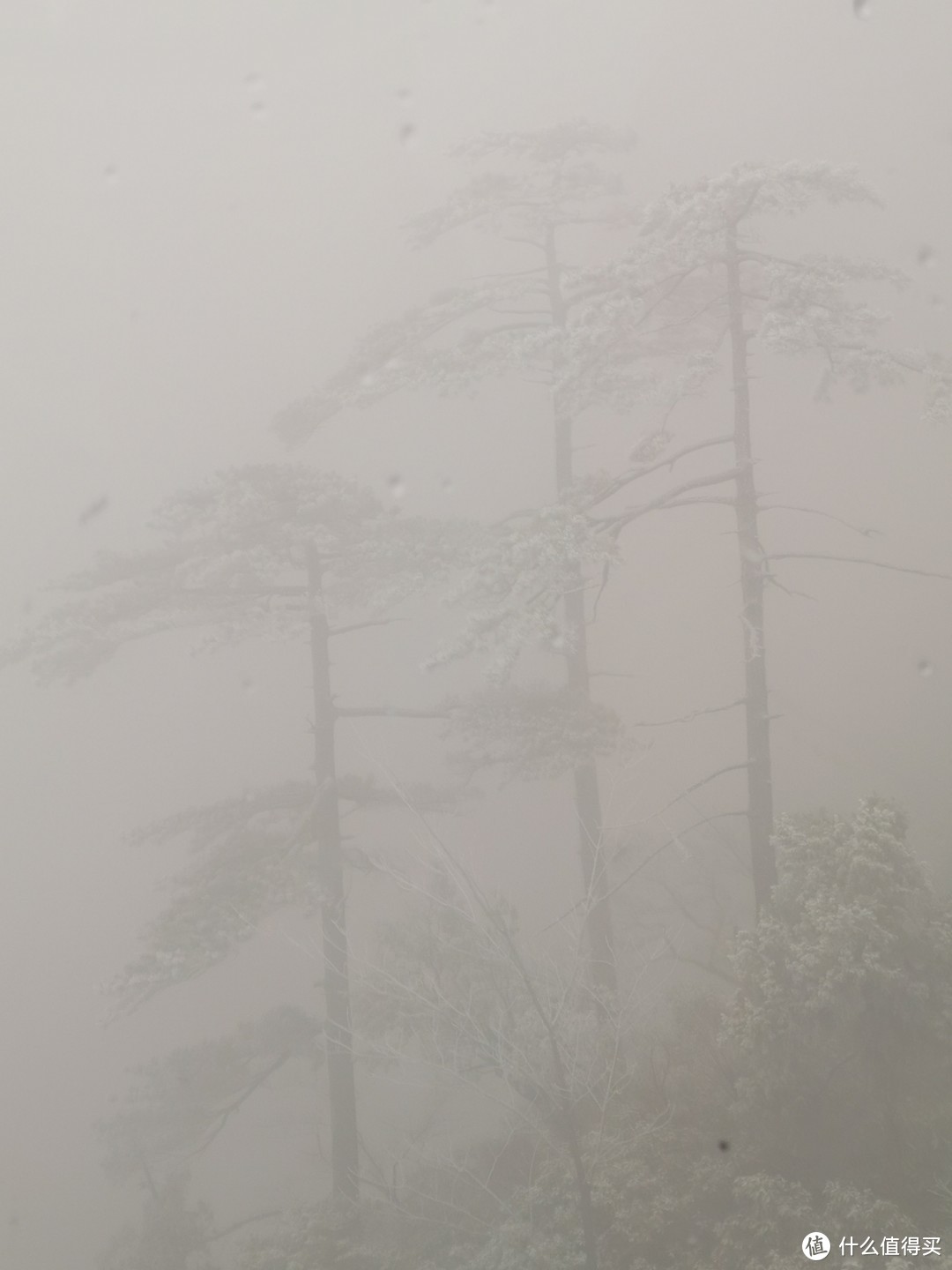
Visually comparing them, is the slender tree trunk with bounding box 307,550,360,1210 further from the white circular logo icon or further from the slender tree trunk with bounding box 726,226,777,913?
the white circular logo icon

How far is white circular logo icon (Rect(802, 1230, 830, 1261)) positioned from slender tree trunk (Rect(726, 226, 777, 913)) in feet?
11.2

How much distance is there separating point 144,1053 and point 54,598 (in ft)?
99.8

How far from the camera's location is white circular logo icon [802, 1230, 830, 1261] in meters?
6.81

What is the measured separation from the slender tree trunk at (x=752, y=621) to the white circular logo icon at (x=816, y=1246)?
3402 mm

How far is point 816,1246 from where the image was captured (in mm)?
6906

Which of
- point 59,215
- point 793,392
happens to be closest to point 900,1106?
point 793,392

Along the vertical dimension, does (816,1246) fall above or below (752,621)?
below

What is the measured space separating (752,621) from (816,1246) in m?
5.72

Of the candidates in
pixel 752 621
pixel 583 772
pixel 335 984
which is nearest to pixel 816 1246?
pixel 752 621

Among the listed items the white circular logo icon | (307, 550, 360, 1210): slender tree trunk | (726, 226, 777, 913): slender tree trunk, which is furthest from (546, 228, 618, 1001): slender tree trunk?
the white circular logo icon

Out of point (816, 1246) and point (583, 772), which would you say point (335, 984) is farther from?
point (816, 1246)

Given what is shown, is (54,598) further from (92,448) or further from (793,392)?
(793,392)

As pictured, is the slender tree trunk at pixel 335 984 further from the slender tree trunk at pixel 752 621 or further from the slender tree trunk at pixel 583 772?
the slender tree trunk at pixel 752 621

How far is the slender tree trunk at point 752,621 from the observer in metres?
10.1
